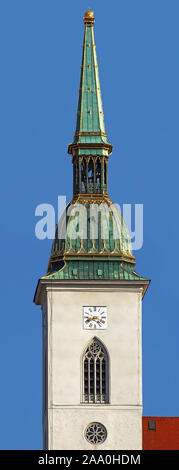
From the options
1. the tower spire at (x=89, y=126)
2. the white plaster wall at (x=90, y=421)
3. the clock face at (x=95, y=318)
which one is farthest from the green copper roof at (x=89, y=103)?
the white plaster wall at (x=90, y=421)

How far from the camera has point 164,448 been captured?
149250mm

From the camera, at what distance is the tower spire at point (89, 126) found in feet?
495

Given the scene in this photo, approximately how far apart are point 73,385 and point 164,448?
19.8ft

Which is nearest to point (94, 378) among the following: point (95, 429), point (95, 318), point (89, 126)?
point (95, 429)

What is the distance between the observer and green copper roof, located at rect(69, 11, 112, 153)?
15150cm

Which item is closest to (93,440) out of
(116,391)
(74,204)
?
(116,391)

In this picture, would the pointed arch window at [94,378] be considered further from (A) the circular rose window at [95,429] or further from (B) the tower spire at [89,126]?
(B) the tower spire at [89,126]

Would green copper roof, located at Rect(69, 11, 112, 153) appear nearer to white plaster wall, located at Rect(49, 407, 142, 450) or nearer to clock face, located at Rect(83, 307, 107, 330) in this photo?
clock face, located at Rect(83, 307, 107, 330)

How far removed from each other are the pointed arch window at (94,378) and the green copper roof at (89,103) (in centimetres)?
1080

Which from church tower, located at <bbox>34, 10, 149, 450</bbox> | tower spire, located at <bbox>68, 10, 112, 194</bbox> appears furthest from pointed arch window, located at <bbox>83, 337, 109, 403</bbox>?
tower spire, located at <bbox>68, 10, 112, 194</bbox>

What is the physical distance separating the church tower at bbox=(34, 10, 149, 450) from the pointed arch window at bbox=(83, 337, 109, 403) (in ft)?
0.16

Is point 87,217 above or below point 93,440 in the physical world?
above
